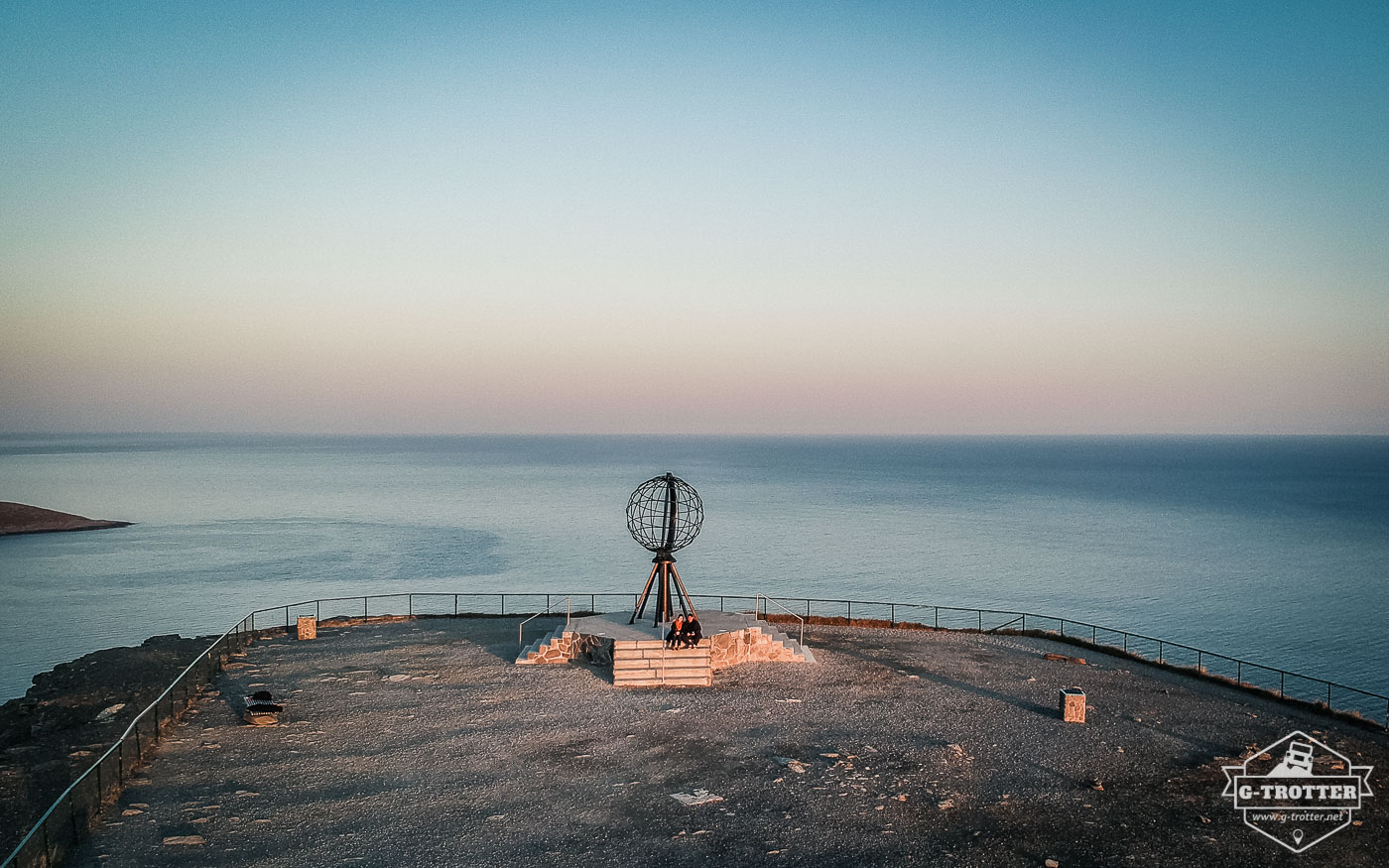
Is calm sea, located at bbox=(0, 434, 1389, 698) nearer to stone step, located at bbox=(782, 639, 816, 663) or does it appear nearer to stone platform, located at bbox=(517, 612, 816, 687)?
stone platform, located at bbox=(517, 612, 816, 687)

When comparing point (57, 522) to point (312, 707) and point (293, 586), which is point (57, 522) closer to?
point (293, 586)

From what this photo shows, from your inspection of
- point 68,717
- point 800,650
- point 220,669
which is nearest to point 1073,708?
point 800,650

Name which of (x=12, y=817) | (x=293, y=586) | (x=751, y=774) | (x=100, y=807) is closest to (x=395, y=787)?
(x=100, y=807)

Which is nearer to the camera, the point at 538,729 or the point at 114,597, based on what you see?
the point at 538,729

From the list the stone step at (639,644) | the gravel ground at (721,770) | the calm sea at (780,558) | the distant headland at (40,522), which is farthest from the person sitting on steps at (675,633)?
the distant headland at (40,522)

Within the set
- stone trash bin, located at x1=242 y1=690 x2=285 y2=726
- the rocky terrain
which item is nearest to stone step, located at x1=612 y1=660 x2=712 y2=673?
stone trash bin, located at x1=242 y1=690 x2=285 y2=726

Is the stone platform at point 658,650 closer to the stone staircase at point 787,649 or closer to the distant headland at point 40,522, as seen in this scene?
the stone staircase at point 787,649
